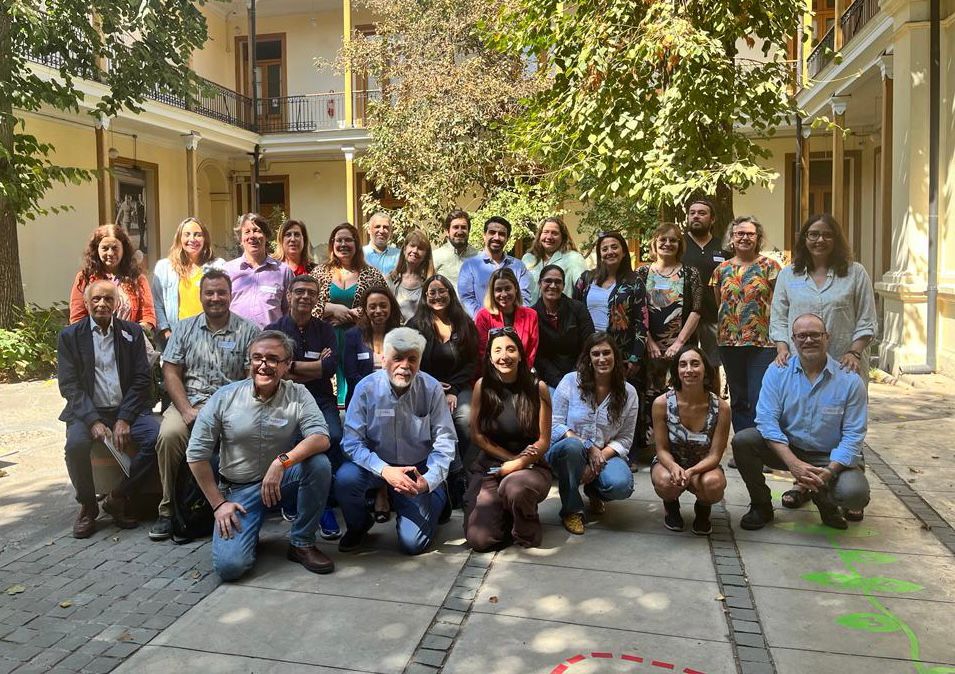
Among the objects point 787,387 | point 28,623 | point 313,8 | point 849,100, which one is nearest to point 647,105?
point 787,387

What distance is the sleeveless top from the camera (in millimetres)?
4777

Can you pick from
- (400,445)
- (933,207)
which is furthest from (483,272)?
(933,207)

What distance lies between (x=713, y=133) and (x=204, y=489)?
17.6ft

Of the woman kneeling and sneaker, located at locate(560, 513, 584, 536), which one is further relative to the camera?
sneaker, located at locate(560, 513, 584, 536)

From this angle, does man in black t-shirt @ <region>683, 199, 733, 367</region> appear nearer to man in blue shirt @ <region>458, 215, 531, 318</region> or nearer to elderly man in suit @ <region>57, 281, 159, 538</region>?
man in blue shirt @ <region>458, 215, 531, 318</region>

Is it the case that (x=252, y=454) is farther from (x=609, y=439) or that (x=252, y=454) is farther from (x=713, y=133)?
(x=713, y=133)

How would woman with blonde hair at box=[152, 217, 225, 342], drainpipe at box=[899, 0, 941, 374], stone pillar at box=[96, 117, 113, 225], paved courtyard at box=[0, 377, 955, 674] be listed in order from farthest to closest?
stone pillar at box=[96, 117, 113, 225] < drainpipe at box=[899, 0, 941, 374] < woman with blonde hair at box=[152, 217, 225, 342] < paved courtyard at box=[0, 377, 955, 674]

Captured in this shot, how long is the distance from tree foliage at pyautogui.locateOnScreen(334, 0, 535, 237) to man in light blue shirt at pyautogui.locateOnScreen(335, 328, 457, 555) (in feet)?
33.5

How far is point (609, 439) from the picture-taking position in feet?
16.6

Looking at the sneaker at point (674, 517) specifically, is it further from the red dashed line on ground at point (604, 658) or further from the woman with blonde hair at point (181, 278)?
the woman with blonde hair at point (181, 278)

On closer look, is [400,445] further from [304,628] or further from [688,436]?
[688,436]

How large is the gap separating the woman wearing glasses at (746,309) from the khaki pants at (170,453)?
11.6 feet

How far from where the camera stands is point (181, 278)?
591cm

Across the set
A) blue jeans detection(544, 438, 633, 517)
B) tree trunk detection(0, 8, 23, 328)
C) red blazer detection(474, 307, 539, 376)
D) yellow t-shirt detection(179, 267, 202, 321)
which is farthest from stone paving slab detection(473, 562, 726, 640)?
tree trunk detection(0, 8, 23, 328)
